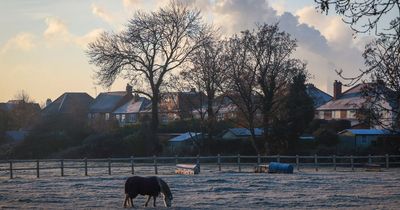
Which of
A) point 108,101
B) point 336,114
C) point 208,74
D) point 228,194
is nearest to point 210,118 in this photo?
point 208,74

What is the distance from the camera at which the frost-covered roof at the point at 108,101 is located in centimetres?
9925

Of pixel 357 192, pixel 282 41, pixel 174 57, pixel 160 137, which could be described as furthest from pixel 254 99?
pixel 357 192

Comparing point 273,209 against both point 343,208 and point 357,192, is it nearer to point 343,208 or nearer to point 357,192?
point 343,208

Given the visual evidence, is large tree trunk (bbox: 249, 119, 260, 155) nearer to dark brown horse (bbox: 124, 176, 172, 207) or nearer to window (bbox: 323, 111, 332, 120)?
window (bbox: 323, 111, 332, 120)

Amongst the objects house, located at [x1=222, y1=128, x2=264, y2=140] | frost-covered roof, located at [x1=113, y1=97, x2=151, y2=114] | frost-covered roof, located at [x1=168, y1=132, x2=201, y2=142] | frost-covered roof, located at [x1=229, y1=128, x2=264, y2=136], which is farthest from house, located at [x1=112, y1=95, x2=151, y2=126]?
house, located at [x1=222, y1=128, x2=264, y2=140]

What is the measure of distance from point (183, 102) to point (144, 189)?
4134 centimetres

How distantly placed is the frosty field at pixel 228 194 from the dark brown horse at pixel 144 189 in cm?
38

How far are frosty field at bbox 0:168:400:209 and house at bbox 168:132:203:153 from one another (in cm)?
2700

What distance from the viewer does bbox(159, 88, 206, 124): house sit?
58344 millimetres

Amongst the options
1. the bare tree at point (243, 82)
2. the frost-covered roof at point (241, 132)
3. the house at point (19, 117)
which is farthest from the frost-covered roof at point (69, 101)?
the bare tree at point (243, 82)

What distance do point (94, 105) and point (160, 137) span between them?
39.9m

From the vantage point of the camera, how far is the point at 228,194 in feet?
72.1

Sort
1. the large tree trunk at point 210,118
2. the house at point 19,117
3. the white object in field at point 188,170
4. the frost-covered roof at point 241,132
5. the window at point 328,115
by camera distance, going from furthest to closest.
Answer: the window at point 328,115 → the house at point 19,117 → the frost-covered roof at point 241,132 → the large tree trunk at point 210,118 → the white object in field at point 188,170

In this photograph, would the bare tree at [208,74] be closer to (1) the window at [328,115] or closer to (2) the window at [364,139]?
(2) the window at [364,139]
